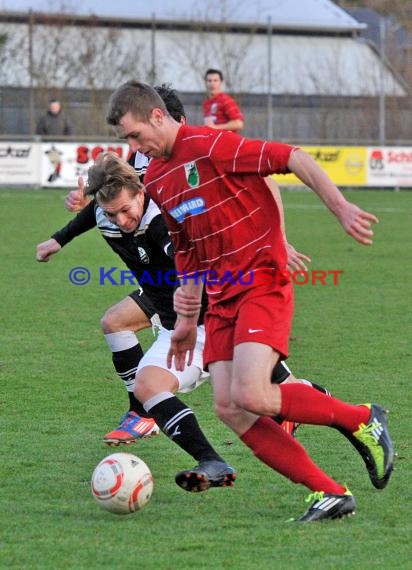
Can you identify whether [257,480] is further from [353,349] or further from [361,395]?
[353,349]

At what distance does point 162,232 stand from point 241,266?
864 mm

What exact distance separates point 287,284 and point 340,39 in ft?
86.7

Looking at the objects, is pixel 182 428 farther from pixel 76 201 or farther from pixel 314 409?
pixel 76 201

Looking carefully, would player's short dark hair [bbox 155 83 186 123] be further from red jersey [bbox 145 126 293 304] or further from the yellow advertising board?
the yellow advertising board

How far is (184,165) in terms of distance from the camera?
167 inches

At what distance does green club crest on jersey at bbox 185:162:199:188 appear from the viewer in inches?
166

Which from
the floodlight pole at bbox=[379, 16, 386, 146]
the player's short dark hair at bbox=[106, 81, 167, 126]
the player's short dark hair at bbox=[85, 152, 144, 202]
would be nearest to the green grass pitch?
the player's short dark hair at bbox=[85, 152, 144, 202]

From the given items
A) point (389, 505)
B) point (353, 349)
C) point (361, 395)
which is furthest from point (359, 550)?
point (353, 349)

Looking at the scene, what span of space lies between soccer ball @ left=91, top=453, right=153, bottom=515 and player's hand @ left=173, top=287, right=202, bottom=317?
59 cm

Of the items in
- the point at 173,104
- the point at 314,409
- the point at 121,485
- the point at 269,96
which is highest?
the point at 173,104

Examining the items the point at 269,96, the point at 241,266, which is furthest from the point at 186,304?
the point at 269,96

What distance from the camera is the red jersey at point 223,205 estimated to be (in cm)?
421

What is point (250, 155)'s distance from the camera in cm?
414

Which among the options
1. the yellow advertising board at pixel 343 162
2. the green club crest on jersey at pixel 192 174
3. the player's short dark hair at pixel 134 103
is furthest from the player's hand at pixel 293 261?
the yellow advertising board at pixel 343 162
